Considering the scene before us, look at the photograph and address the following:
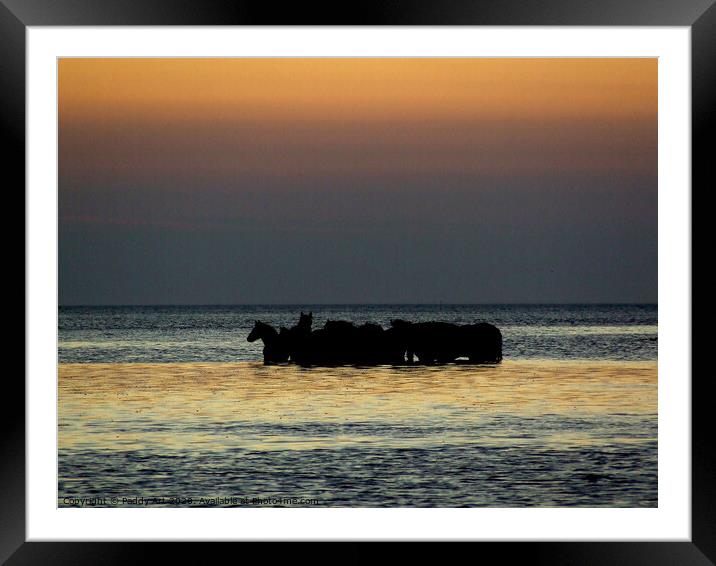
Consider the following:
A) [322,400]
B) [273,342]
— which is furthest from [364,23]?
[273,342]

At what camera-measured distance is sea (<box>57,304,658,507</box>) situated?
368 inches

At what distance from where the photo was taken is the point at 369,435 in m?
13.9

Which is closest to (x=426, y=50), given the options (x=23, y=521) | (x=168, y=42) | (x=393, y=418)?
(x=168, y=42)

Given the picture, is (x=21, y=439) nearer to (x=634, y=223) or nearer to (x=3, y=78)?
(x=3, y=78)

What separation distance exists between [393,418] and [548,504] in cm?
703

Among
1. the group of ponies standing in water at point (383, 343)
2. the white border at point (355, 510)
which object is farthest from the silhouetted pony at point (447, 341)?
the white border at point (355, 510)

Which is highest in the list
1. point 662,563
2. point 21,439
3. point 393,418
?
point 21,439

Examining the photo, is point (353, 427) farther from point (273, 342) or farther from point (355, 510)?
point (355, 510)

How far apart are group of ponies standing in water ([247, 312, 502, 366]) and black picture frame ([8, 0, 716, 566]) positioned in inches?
662

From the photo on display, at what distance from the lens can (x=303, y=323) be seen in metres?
19.9

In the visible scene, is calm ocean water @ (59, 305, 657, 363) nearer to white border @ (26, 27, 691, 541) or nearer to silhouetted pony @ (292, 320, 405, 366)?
silhouetted pony @ (292, 320, 405, 366)

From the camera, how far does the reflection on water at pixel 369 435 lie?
9.39 meters

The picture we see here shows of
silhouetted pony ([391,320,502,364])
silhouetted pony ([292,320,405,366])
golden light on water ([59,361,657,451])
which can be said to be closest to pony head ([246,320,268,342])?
golden light on water ([59,361,657,451])

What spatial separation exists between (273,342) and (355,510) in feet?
65.1
